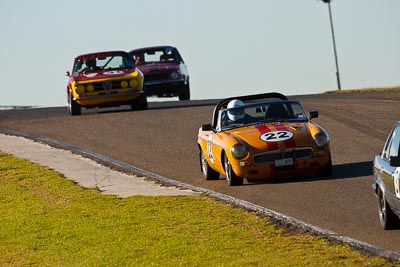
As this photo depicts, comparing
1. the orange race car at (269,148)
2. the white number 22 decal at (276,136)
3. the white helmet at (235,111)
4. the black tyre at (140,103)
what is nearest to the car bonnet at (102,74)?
the black tyre at (140,103)

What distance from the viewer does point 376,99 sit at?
33844 mm

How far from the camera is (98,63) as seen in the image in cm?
3338

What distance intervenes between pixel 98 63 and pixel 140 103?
1500 mm

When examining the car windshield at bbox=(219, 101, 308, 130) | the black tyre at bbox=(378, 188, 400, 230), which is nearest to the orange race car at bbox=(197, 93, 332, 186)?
the car windshield at bbox=(219, 101, 308, 130)

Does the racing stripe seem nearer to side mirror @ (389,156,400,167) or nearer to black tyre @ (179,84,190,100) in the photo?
side mirror @ (389,156,400,167)

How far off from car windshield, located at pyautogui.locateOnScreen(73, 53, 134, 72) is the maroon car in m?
7.16

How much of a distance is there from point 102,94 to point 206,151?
43.3ft

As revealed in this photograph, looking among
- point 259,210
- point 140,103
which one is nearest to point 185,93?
point 140,103

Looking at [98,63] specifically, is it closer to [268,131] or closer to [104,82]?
[104,82]

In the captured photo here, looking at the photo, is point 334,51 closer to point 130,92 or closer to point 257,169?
point 130,92

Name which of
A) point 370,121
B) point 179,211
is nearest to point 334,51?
point 370,121

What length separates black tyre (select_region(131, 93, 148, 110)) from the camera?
33.4 m

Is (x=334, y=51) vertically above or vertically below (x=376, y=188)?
below

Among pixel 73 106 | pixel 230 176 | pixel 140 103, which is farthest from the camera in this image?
pixel 140 103
